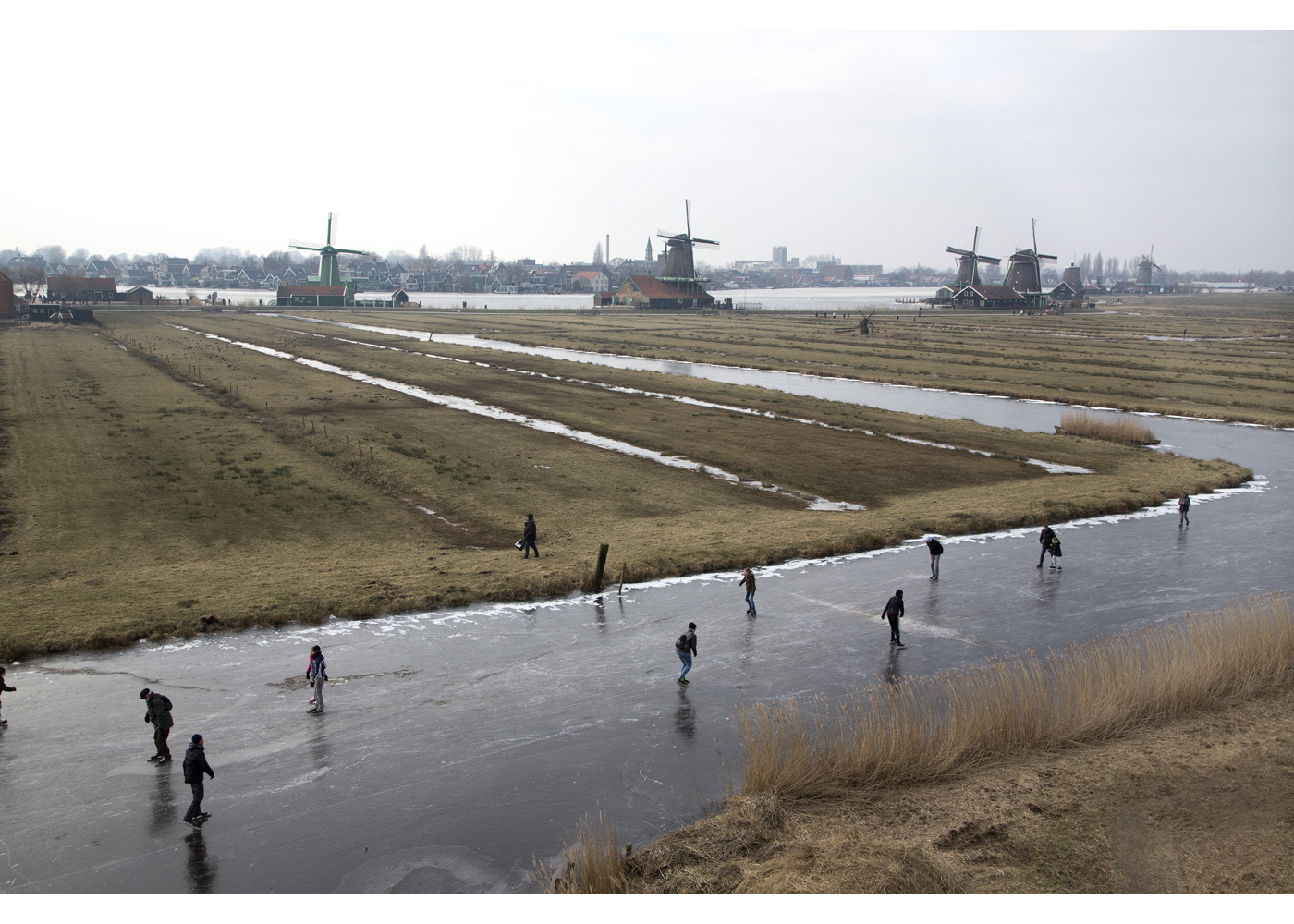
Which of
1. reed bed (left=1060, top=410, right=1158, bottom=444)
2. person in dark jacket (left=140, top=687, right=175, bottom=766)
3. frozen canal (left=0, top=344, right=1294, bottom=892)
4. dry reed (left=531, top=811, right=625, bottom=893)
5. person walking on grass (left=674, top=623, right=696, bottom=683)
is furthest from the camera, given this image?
reed bed (left=1060, top=410, right=1158, bottom=444)

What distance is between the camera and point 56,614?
895 inches

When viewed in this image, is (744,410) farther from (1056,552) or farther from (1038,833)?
(1038,833)

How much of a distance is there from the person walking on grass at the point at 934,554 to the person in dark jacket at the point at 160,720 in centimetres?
2028

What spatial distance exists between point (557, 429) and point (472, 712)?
3499cm

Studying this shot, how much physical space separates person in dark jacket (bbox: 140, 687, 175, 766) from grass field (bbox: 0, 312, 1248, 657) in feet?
21.0

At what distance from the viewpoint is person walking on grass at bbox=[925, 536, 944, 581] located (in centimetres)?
2656

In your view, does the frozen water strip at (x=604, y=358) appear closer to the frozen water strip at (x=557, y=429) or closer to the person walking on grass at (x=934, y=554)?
the frozen water strip at (x=557, y=429)

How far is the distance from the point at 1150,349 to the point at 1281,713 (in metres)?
97.5

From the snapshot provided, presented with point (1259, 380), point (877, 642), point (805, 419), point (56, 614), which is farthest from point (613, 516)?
point (1259, 380)

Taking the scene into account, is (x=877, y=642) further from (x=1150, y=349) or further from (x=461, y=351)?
(x=1150, y=349)

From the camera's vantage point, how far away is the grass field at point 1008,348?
226 ft

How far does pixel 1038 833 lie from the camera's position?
46.1 ft

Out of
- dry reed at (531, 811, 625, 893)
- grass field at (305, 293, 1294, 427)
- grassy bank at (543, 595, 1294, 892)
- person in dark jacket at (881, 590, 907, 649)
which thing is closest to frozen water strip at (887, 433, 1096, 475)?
grass field at (305, 293, 1294, 427)

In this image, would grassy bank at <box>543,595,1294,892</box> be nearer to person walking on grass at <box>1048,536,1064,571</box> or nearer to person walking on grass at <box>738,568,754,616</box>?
person walking on grass at <box>738,568,754,616</box>
